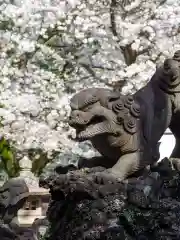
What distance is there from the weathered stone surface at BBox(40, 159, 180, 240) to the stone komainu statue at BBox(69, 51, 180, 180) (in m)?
0.12

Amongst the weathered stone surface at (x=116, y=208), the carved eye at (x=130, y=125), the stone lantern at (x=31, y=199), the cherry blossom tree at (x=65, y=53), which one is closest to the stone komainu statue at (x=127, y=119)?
the carved eye at (x=130, y=125)

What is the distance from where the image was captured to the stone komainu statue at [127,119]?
13.5 feet

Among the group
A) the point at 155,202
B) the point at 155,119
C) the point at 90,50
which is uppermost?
the point at 90,50

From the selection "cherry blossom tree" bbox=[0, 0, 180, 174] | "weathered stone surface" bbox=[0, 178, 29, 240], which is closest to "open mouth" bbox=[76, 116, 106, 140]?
"weathered stone surface" bbox=[0, 178, 29, 240]

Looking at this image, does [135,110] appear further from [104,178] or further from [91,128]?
[104,178]

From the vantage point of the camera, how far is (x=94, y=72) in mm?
7555

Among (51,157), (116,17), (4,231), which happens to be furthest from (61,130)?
(4,231)

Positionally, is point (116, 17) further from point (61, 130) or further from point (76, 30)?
point (61, 130)

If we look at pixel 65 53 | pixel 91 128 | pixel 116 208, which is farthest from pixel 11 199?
pixel 65 53

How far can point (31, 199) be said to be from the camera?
6926 millimetres

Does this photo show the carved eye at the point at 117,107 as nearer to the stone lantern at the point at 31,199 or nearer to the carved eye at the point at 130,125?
the carved eye at the point at 130,125

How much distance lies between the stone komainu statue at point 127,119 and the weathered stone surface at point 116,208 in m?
0.12

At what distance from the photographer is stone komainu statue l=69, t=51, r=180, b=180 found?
13.5 feet

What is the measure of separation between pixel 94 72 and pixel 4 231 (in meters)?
2.65
